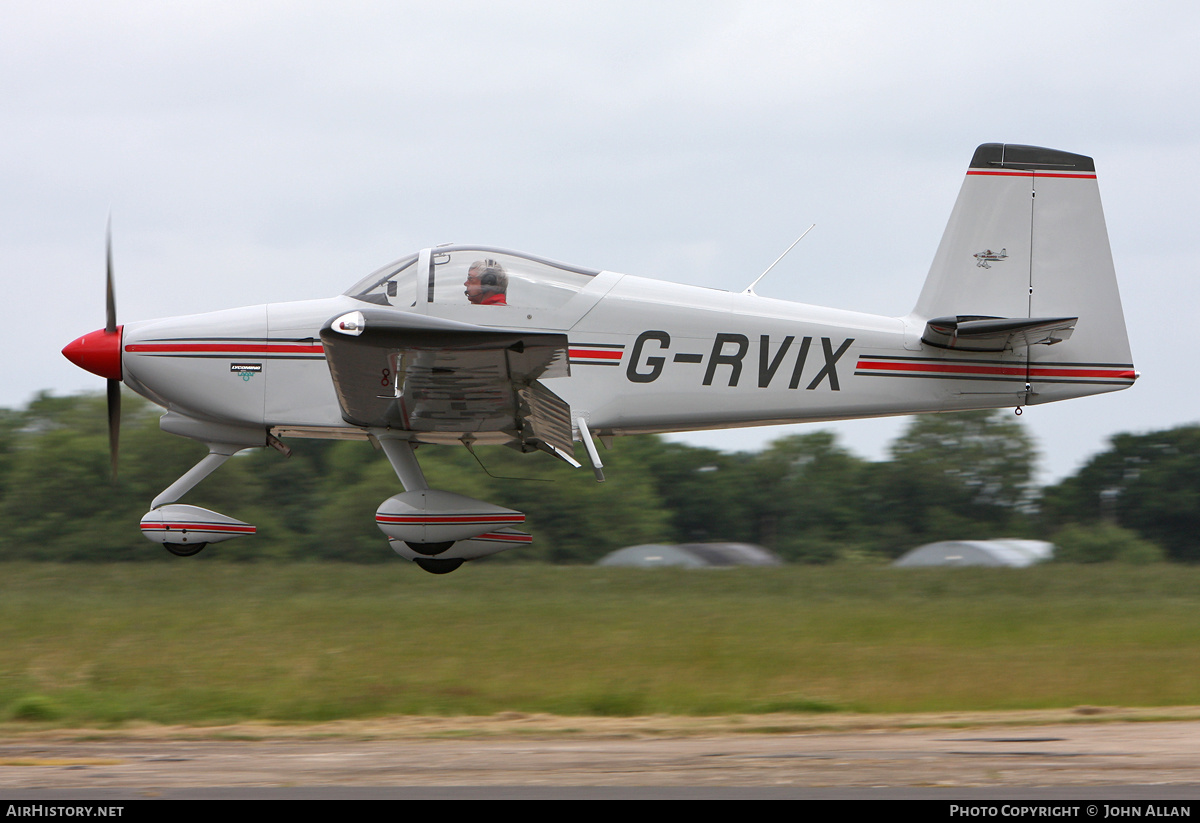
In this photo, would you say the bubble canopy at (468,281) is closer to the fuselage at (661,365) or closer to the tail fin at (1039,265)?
the fuselage at (661,365)

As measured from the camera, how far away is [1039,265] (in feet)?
30.8

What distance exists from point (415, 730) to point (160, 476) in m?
23.5

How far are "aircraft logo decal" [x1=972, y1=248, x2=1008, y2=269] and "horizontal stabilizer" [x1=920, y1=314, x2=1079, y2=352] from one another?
1.47ft

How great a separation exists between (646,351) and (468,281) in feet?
5.09

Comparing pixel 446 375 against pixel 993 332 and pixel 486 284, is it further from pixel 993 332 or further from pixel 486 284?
pixel 993 332

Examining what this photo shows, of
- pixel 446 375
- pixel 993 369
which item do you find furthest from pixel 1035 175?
pixel 446 375

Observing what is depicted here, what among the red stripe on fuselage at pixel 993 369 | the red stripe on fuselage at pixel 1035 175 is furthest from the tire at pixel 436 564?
the red stripe on fuselage at pixel 1035 175

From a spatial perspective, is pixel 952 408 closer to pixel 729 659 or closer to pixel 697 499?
pixel 729 659

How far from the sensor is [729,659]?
8383mm

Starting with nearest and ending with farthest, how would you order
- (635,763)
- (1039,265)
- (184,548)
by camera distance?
(635,763) → (184,548) → (1039,265)

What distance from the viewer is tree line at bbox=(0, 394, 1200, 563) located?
2694 centimetres

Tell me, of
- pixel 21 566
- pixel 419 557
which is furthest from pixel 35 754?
pixel 21 566

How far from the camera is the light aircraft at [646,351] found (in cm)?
895

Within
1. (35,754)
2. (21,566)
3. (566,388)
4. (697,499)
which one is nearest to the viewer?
(35,754)
